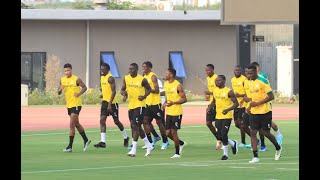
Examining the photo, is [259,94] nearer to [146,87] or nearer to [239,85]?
[146,87]

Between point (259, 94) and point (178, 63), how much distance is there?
42.2 meters

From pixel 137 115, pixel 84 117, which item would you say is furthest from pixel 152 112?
pixel 84 117

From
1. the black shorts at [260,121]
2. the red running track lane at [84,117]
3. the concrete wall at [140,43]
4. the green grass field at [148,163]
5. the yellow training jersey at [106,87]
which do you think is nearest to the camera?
the green grass field at [148,163]

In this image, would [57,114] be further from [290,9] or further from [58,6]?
[58,6]

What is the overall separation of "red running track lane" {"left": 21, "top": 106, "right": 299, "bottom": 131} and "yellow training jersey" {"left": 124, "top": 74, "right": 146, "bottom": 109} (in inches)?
463

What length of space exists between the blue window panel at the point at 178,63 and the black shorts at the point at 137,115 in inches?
1563

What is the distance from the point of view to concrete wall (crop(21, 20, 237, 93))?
63.2 meters

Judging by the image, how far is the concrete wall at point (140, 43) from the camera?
6322 cm

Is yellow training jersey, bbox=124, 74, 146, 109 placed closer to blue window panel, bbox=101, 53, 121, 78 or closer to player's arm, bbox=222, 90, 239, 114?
player's arm, bbox=222, 90, 239, 114

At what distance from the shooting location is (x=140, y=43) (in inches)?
2542

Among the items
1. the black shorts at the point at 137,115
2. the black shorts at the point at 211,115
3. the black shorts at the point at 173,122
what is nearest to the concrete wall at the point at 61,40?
the black shorts at the point at 211,115

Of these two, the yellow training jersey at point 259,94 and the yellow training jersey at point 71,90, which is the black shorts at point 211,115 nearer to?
the yellow training jersey at point 71,90
